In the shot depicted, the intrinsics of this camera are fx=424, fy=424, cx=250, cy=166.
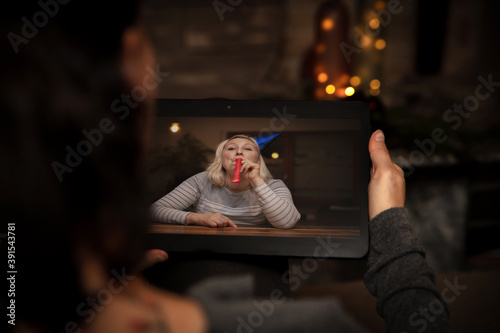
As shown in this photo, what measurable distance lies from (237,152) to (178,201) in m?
0.11

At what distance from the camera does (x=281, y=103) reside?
61cm

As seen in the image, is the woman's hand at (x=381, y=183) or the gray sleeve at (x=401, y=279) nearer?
the gray sleeve at (x=401, y=279)

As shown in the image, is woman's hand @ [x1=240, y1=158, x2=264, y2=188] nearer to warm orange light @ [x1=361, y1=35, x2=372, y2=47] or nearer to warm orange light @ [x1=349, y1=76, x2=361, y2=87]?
warm orange light @ [x1=349, y1=76, x2=361, y2=87]

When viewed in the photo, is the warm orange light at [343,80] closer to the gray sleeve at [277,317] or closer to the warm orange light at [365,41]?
the warm orange light at [365,41]

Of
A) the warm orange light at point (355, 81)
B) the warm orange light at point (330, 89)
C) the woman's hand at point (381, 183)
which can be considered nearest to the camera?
the woman's hand at point (381, 183)

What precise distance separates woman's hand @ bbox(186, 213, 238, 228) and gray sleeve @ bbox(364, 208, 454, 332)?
0.19 metres

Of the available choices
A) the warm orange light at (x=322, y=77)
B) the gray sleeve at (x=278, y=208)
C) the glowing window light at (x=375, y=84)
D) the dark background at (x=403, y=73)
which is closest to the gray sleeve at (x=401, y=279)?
the gray sleeve at (x=278, y=208)

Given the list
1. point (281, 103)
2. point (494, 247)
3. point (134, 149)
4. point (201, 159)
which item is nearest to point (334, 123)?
point (281, 103)

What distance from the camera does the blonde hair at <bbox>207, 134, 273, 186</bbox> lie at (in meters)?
0.61

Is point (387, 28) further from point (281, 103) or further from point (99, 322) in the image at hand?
point (99, 322)

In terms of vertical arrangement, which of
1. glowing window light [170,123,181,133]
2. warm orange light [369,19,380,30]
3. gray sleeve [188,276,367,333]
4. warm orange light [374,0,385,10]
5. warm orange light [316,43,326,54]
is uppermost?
warm orange light [374,0,385,10]

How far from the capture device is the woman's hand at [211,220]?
0.59 m

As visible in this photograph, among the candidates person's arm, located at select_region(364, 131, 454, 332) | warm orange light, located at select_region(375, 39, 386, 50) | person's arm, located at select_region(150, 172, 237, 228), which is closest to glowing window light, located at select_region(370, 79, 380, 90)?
warm orange light, located at select_region(375, 39, 386, 50)

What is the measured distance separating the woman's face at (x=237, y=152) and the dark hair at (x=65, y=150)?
323 millimetres
